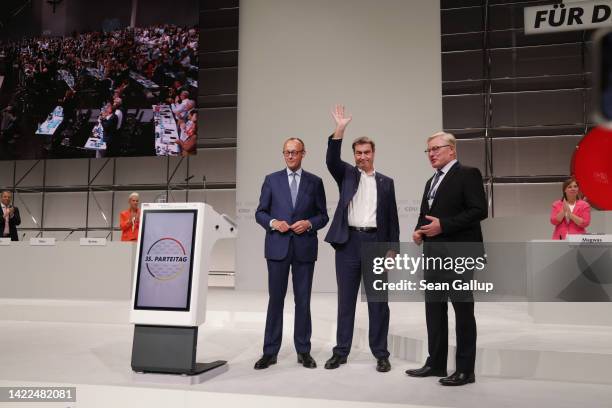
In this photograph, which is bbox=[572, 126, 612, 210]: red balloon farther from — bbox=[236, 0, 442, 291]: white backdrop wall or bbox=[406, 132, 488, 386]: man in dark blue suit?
bbox=[406, 132, 488, 386]: man in dark blue suit

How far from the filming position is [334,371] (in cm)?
286

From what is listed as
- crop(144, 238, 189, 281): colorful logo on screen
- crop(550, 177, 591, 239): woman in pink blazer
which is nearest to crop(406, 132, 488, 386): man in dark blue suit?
crop(144, 238, 189, 281): colorful logo on screen

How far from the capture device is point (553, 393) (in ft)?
7.95

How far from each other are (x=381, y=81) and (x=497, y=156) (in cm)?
240

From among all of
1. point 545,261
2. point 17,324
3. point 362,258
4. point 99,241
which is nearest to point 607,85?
point 362,258

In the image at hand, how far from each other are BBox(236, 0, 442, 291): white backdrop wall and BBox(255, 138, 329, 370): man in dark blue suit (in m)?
4.31

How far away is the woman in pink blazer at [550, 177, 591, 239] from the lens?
14.9 feet

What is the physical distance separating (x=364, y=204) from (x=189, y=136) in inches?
216

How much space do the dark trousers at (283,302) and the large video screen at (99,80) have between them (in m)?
5.31

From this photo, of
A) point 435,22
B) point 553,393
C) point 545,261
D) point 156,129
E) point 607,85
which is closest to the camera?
point 607,85

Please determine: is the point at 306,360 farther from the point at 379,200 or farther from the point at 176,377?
the point at 379,200

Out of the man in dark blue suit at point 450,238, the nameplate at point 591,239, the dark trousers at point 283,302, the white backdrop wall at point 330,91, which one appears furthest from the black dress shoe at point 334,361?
the white backdrop wall at point 330,91

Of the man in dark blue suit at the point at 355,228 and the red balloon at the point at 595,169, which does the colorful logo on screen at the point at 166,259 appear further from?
the red balloon at the point at 595,169

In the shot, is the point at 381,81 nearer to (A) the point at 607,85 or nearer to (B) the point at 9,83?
(B) the point at 9,83
